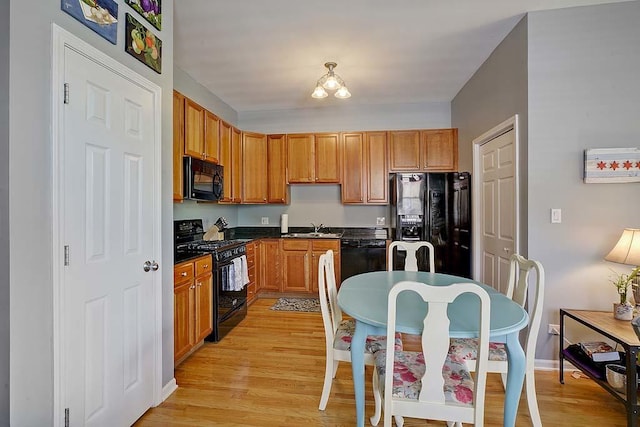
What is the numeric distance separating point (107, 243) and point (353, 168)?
3.35m

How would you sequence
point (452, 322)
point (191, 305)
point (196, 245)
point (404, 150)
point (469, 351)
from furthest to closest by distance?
point (404, 150) → point (196, 245) → point (191, 305) → point (469, 351) → point (452, 322)

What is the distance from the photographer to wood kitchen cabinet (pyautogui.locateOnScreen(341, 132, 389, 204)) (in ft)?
14.5

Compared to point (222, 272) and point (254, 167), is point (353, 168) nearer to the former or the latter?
point (254, 167)

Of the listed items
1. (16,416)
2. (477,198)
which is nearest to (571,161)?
(477,198)

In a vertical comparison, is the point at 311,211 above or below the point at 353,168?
below

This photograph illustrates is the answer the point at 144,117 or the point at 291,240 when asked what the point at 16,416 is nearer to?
the point at 144,117

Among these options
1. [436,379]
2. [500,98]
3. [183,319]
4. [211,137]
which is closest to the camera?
[436,379]

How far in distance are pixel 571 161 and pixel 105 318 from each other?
10.5 feet

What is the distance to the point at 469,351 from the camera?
5.82ft

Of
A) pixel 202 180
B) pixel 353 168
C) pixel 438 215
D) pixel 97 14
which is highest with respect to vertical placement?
pixel 97 14

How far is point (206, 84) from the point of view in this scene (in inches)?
149

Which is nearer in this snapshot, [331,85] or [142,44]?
[142,44]

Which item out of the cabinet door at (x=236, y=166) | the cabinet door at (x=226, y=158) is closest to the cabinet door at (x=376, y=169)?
the cabinet door at (x=236, y=166)

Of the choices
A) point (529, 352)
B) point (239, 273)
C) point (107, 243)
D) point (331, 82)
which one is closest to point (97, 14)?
point (107, 243)
